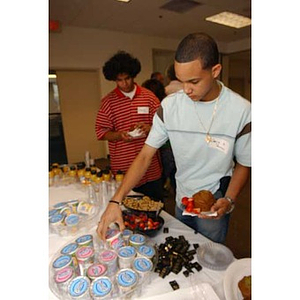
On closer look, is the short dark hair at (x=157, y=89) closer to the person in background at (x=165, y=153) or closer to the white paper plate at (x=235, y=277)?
the person in background at (x=165, y=153)

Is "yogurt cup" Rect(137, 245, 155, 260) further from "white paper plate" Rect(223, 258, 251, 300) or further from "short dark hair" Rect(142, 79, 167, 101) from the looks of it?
"short dark hair" Rect(142, 79, 167, 101)

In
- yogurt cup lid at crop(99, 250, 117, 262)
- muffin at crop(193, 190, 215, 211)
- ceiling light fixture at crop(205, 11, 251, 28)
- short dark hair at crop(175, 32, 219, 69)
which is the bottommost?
yogurt cup lid at crop(99, 250, 117, 262)

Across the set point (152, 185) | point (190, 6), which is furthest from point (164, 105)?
point (190, 6)

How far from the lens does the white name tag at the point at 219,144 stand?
1.19m

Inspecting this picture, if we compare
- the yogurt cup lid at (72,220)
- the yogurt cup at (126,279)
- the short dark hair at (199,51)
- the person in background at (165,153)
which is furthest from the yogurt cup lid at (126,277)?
the person in background at (165,153)

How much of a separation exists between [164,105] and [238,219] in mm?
2169

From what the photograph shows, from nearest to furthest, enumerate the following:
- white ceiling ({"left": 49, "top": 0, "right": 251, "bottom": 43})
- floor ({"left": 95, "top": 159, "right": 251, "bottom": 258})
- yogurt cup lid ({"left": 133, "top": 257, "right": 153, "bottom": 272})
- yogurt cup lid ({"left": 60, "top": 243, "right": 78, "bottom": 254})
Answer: yogurt cup lid ({"left": 133, "top": 257, "right": 153, "bottom": 272})
yogurt cup lid ({"left": 60, "top": 243, "right": 78, "bottom": 254})
floor ({"left": 95, "top": 159, "right": 251, "bottom": 258})
white ceiling ({"left": 49, "top": 0, "right": 251, "bottom": 43})

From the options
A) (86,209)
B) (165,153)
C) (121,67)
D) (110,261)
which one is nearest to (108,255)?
(110,261)

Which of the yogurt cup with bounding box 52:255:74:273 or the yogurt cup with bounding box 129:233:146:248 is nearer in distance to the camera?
the yogurt cup with bounding box 52:255:74:273

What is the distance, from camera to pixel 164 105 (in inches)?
51.2

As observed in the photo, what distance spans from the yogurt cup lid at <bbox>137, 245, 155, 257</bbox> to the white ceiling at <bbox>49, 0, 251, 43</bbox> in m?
3.67

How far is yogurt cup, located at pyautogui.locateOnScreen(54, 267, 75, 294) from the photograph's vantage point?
32.4 inches

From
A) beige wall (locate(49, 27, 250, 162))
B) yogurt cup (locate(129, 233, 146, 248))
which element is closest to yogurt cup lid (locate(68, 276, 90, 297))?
yogurt cup (locate(129, 233, 146, 248))
